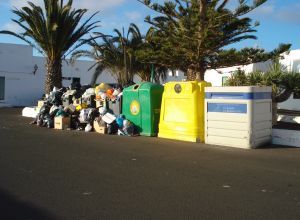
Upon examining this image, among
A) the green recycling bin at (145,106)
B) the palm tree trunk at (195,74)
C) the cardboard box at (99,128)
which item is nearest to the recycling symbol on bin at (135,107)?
the green recycling bin at (145,106)

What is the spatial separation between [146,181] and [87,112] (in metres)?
7.44

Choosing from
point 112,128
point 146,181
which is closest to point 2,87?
point 112,128

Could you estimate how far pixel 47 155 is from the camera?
8.45 meters

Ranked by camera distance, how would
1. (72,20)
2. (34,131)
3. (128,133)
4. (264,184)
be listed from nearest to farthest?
(264,184), (128,133), (34,131), (72,20)

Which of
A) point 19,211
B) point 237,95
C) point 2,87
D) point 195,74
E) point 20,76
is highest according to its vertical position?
point 20,76

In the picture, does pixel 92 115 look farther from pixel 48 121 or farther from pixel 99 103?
pixel 48 121

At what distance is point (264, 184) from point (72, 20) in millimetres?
15451

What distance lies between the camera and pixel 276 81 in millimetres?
12953

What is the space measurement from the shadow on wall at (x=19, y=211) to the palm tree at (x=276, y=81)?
29.3 ft

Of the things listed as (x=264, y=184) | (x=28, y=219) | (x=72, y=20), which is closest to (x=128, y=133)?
(x=264, y=184)

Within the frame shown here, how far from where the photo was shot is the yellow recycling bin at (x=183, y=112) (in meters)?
10.7

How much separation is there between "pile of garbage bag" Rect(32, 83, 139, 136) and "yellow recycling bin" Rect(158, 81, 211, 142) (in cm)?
120

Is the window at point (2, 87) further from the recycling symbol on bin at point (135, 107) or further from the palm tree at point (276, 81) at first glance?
the palm tree at point (276, 81)

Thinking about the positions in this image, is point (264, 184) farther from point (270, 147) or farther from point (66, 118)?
point (66, 118)
